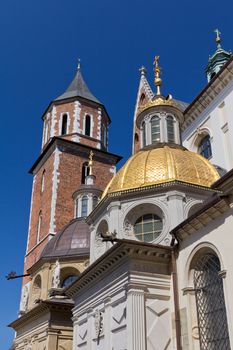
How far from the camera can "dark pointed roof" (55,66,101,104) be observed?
3560 centimetres

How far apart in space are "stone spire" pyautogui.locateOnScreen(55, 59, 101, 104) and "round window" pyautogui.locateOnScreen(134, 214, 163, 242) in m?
22.3

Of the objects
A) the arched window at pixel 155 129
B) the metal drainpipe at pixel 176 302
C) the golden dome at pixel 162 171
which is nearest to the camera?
the metal drainpipe at pixel 176 302

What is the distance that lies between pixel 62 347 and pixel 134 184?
8.38 metres

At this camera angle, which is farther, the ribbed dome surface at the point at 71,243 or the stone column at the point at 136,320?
the ribbed dome surface at the point at 71,243

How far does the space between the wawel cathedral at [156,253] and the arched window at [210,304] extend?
0.08 feet

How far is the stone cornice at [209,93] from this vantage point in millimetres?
19250

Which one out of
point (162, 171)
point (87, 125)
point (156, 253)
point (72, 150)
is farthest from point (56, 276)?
point (87, 125)

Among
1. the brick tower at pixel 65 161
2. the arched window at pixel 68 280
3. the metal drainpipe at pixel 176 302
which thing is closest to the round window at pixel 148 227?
the metal drainpipe at pixel 176 302

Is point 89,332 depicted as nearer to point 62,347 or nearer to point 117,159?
point 62,347

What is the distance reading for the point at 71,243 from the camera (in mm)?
21859

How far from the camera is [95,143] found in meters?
34.1

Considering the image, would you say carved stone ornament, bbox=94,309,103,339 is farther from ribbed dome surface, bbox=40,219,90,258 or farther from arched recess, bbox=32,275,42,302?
arched recess, bbox=32,275,42,302

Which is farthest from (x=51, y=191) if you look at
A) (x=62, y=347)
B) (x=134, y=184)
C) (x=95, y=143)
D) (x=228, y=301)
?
(x=228, y=301)

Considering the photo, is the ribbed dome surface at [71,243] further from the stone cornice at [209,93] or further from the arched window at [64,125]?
the arched window at [64,125]
